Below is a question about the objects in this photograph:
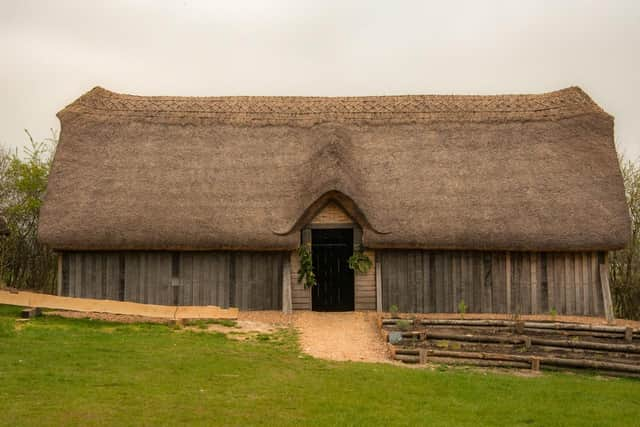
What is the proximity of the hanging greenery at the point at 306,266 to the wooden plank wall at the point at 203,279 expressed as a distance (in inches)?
23.0

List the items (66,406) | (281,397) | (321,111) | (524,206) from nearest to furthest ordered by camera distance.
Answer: (66,406) → (281,397) → (524,206) → (321,111)

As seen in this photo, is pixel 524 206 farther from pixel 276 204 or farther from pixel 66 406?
pixel 66 406

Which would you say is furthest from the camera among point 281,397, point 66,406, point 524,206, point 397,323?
point 524,206

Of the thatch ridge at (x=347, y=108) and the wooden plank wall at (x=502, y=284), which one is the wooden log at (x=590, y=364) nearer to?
the wooden plank wall at (x=502, y=284)

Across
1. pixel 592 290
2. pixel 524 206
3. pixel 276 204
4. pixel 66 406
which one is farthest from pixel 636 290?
pixel 66 406

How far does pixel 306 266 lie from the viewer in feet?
59.1

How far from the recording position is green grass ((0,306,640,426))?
8766 millimetres

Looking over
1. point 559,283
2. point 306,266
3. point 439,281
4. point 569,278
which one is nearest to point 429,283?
point 439,281

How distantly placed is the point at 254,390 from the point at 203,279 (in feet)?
27.6

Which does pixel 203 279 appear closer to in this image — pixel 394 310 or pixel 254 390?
pixel 394 310

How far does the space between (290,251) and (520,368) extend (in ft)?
24.4

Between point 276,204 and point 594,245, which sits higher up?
point 276,204

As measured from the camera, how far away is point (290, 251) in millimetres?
18125

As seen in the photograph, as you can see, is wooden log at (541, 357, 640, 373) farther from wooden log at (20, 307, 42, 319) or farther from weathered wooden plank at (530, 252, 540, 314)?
wooden log at (20, 307, 42, 319)
